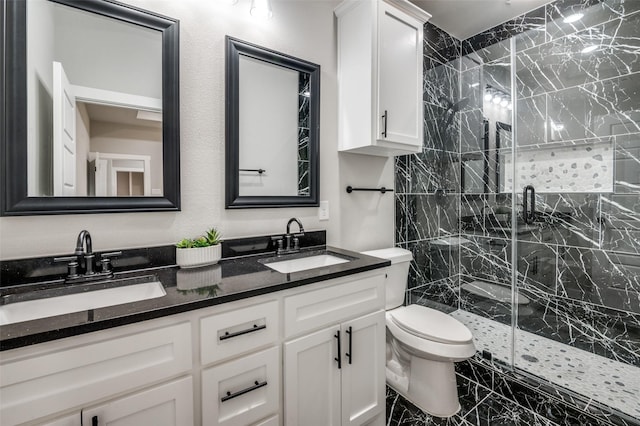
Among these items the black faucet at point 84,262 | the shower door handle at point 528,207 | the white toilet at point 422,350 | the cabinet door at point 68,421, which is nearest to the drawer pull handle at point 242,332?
the cabinet door at point 68,421

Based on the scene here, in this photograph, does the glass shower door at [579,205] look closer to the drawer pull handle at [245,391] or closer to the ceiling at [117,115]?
the drawer pull handle at [245,391]

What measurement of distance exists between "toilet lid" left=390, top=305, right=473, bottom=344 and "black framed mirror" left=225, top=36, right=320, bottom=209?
2.91 ft

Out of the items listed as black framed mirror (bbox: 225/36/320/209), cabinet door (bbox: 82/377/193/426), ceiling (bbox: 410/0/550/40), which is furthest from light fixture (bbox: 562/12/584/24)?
cabinet door (bbox: 82/377/193/426)

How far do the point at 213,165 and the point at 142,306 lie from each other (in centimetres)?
81

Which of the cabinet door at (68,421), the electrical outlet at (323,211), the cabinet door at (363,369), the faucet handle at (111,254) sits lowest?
the cabinet door at (363,369)

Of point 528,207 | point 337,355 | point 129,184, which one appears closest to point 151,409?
point 337,355

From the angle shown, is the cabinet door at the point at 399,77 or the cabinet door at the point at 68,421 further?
the cabinet door at the point at 399,77

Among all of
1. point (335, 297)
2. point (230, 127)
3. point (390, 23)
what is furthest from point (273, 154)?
point (390, 23)

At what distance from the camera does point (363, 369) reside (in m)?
1.37

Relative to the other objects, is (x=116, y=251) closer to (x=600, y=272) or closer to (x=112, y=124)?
(x=112, y=124)

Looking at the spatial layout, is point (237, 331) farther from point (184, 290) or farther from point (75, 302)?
point (75, 302)

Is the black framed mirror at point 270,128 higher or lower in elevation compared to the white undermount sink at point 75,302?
higher

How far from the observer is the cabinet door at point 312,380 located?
44.2 inches

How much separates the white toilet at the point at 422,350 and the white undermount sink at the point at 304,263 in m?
0.47
